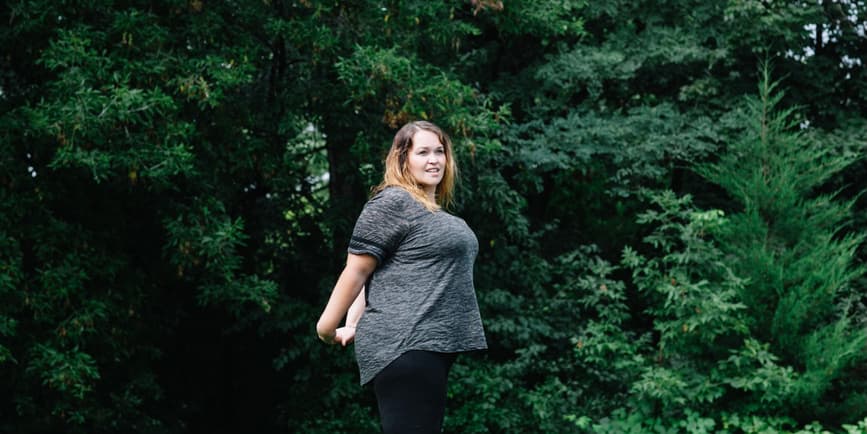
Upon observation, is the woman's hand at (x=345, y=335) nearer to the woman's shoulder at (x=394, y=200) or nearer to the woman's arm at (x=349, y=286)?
the woman's arm at (x=349, y=286)

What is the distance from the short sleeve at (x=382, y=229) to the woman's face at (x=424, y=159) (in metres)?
0.11

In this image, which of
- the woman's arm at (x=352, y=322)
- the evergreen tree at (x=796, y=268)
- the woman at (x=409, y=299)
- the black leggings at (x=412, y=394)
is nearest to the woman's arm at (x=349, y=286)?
the woman at (x=409, y=299)

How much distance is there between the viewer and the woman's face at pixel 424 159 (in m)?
2.51

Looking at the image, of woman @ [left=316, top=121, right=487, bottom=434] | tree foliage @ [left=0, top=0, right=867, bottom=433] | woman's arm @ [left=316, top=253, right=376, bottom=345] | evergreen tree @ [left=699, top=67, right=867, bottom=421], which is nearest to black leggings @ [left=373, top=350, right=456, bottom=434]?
woman @ [left=316, top=121, right=487, bottom=434]

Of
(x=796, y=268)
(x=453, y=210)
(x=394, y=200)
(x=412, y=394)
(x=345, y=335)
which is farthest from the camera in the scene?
(x=796, y=268)

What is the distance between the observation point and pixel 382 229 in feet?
7.85

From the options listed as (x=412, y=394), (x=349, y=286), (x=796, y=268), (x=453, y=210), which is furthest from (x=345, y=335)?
(x=796, y=268)

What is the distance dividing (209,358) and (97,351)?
2744 mm

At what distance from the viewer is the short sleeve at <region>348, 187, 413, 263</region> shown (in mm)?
2389

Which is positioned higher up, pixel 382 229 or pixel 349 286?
pixel 382 229

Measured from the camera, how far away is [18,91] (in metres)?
7.64

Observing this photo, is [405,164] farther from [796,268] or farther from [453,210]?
[796,268]

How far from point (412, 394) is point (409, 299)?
239mm

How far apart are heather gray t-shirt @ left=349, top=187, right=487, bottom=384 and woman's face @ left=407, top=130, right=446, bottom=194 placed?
0.10 metres
